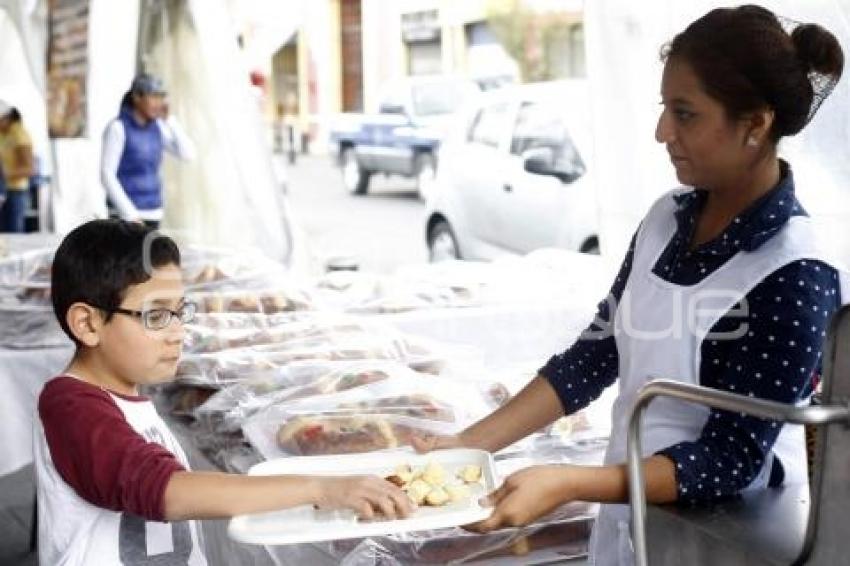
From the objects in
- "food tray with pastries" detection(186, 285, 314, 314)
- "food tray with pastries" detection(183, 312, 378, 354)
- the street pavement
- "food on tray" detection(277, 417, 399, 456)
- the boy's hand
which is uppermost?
the boy's hand

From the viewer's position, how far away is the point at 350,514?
1361mm

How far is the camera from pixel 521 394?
5.63 ft

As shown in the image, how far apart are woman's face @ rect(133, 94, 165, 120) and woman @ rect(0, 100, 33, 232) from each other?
2.25m

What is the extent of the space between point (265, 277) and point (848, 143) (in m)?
2.01

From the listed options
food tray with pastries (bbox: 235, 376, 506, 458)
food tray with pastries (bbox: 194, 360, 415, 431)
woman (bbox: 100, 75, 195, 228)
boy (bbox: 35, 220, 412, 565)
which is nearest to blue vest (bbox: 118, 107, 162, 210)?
woman (bbox: 100, 75, 195, 228)

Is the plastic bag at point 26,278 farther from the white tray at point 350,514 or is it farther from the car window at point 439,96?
the car window at point 439,96

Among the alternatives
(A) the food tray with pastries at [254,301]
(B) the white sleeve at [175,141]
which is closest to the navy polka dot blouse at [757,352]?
(A) the food tray with pastries at [254,301]

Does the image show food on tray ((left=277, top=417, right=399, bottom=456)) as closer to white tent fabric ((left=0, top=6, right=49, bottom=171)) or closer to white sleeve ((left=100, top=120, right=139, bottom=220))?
white sleeve ((left=100, top=120, right=139, bottom=220))

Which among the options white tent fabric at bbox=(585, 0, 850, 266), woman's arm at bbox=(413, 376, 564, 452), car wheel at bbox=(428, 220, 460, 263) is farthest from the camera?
car wheel at bbox=(428, 220, 460, 263)

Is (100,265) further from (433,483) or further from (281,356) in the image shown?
(281,356)

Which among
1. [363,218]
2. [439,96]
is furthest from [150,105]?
[439,96]

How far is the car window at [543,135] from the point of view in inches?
283

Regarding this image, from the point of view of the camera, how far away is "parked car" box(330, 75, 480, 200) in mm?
13359

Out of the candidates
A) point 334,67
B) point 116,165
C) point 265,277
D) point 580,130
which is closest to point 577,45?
point 334,67
